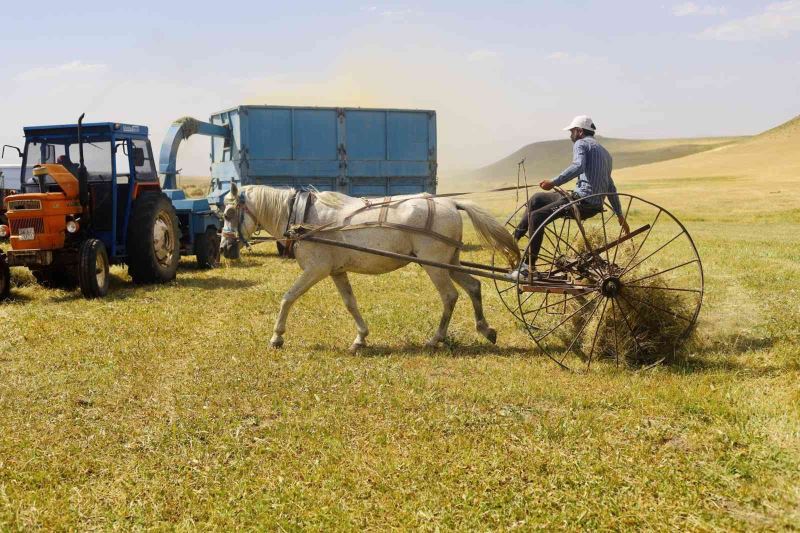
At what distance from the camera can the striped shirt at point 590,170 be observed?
782 cm

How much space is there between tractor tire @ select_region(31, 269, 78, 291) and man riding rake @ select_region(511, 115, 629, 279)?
323 inches

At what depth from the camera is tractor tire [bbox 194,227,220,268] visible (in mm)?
15041

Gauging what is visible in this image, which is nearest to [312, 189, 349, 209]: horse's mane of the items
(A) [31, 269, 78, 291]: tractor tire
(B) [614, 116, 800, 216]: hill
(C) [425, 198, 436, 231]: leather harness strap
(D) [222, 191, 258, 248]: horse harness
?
(D) [222, 191, 258, 248]: horse harness

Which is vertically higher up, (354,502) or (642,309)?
(642,309)

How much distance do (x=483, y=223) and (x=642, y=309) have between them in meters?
1.92

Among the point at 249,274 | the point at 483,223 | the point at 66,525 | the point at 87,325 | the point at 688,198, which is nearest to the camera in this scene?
the point at 66,525

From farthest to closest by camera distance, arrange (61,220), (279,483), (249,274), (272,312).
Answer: (249,274) < (61,220) < (272,312) < (279,483)

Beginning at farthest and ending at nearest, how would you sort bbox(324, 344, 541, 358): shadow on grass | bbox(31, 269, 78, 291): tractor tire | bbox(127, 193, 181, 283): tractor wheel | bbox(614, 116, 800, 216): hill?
bbox(614, 116, 800, 216): hill, bbox(31, 269, 78, 291): tractor tire, bbox(127, 193, 181, 283): tractor wheel, bbox(324, 344, 541, 358): shadow on grass

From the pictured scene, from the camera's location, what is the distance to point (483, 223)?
8.08 meters

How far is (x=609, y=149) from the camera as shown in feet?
504

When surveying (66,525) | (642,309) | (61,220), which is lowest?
(66,525)

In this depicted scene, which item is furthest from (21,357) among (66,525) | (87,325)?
(66,525)

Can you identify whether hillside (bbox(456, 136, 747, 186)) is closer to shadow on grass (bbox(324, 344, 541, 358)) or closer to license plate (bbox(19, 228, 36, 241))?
license plate (bbox(19, 228, 36, 241))

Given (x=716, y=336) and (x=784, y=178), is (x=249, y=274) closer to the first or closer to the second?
(x=716, y=336)
